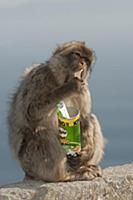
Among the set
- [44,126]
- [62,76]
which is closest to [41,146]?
[44,126]

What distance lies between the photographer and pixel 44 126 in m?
8.27

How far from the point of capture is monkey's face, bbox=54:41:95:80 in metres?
8.24

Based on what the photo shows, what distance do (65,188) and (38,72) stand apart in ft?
5.20

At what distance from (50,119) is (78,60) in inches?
28.9

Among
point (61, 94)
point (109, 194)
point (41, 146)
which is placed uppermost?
point (61, 94)

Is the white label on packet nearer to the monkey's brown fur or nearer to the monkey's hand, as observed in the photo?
the monkey's brown fur

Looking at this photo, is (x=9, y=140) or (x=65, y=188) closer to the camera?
(x=65, y=188)

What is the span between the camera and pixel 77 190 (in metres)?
7.56

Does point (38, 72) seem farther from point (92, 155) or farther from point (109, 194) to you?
point (109, 194)

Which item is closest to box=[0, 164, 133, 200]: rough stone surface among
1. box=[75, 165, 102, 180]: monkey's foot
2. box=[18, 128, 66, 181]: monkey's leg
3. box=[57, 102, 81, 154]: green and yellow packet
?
box=[75, 165, 102, 180]: monkey's foot

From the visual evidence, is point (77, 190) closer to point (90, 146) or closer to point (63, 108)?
point (90, 146)

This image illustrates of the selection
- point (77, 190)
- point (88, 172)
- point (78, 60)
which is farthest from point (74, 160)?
point (78, 60)

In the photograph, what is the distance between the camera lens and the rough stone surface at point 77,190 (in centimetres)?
750

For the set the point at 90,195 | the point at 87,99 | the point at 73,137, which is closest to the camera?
the point at 90,195
